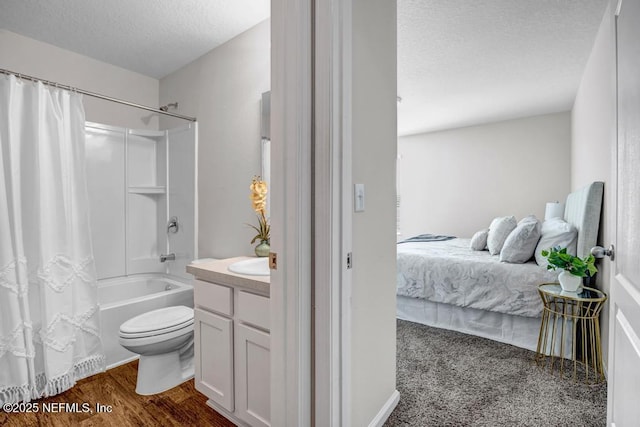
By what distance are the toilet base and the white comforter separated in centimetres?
202

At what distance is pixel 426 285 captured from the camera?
3.00 meters

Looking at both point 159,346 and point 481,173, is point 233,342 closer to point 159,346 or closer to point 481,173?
point 159,346

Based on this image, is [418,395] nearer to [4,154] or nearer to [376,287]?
[376,287]

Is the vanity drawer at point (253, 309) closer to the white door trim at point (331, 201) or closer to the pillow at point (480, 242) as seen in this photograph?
the white door trim at point (331, 201)

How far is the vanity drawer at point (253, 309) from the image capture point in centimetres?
143

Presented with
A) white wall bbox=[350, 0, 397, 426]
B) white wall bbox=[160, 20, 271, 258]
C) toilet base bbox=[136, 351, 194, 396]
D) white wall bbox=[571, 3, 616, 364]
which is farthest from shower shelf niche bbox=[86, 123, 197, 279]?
white wall bbox=[571, 3, 616, 364]

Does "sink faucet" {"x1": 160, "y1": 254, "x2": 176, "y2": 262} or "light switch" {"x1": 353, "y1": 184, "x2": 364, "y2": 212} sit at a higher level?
"light switch" {"x1": 353, "y1": 184, "x2": 364, "y2": 212}

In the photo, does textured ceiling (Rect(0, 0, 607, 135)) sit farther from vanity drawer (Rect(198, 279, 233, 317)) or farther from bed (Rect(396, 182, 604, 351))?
vanity drawer (Rect(198, 279, 233, 317))

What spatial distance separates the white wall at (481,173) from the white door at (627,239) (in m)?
4.40

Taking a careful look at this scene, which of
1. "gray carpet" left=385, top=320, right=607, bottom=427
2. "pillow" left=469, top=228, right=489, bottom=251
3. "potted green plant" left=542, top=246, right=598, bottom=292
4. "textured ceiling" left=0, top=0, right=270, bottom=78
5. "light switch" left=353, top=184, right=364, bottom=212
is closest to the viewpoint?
"light switch" left=353, top=184, right=364, bottom=212

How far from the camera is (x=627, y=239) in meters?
1.00

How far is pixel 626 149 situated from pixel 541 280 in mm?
1743

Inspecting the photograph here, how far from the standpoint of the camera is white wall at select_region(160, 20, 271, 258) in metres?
2.31

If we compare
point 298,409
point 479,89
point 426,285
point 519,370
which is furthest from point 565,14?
point 298,409
